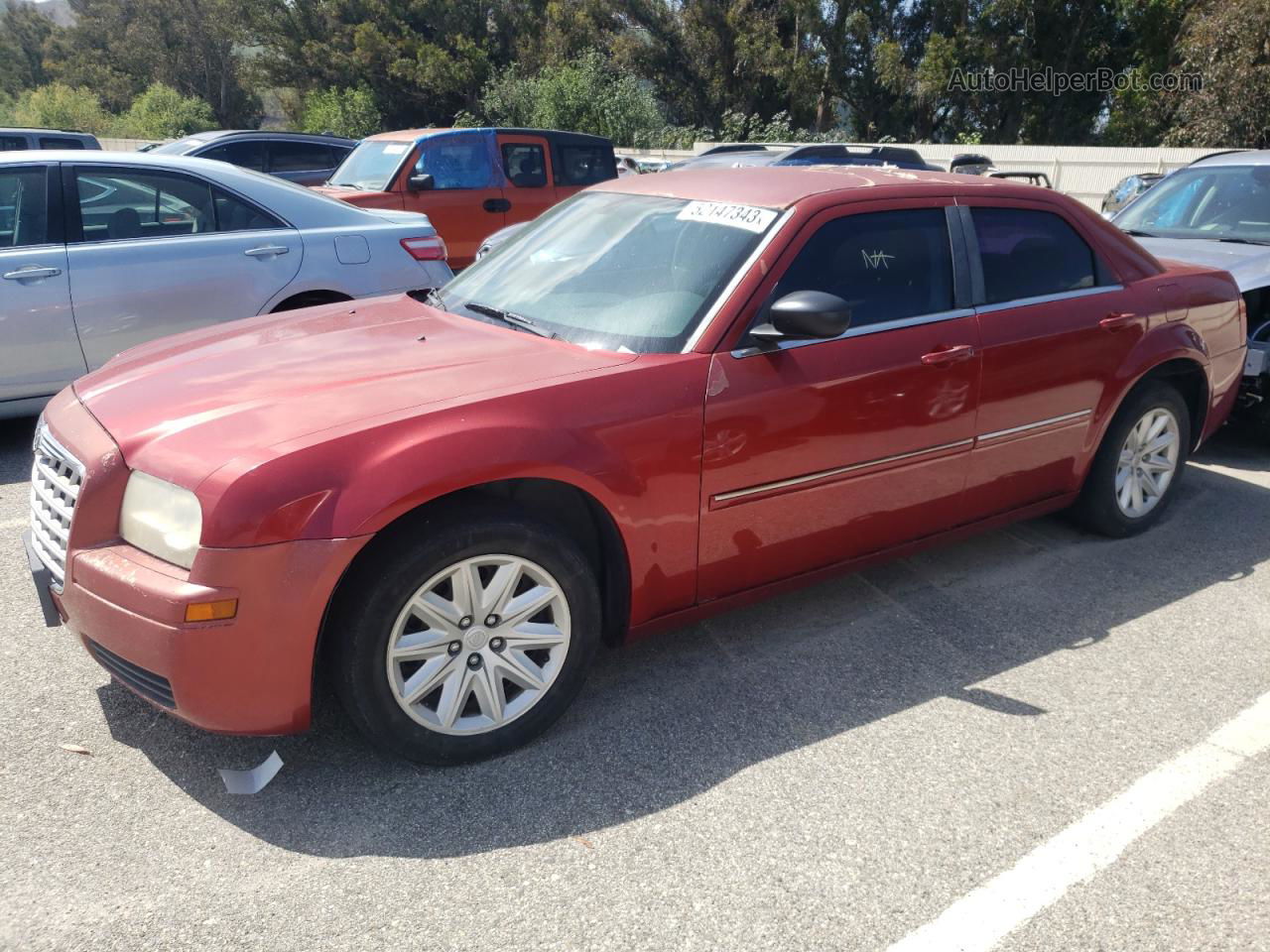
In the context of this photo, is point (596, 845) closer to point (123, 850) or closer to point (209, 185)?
point (123, 850)

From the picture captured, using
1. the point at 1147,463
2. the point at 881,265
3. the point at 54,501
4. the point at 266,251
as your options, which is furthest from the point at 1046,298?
the point at 266,251

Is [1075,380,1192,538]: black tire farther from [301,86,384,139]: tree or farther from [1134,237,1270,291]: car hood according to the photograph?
[301,86,384,139]: tree

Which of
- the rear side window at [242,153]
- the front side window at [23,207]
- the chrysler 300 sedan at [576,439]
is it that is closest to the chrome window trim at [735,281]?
the chrysler 300 sedan at [576,439]

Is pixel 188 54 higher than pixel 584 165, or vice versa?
pixel 188 54

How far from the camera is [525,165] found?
11.0 meters

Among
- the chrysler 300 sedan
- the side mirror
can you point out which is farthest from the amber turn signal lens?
the side mirror

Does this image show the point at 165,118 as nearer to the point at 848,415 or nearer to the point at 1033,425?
the point at 1033,425

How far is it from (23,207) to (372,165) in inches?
206

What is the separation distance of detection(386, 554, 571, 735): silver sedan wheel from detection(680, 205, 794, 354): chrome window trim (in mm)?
900

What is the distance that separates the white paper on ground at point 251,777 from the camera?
2846 mm

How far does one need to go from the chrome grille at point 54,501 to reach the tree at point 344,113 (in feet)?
125

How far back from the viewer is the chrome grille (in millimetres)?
2910

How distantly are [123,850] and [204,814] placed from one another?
22cm

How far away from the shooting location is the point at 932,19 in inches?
1255
